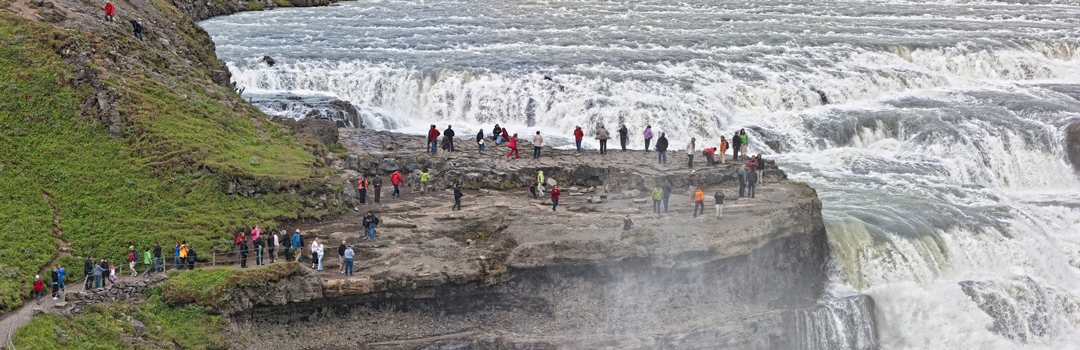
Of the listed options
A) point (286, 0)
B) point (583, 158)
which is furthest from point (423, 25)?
point (583, 158)

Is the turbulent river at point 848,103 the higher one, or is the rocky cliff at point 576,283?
the turbulent river at point 848,103

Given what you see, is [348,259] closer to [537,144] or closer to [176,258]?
[176,258]

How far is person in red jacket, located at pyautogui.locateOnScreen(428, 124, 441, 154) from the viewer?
1535 inches

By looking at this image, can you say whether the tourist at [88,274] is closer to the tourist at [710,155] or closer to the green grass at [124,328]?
the green grass at [124,328]

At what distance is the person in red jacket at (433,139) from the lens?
3900cm

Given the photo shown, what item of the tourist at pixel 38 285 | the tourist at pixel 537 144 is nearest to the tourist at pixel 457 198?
the tourist at pixel 537 144

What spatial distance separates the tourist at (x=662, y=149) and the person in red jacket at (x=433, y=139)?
887 centimetres

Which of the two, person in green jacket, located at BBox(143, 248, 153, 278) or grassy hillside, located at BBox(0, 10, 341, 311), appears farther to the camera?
grassy hillside, located at BBox(0, 10, 341, 311)

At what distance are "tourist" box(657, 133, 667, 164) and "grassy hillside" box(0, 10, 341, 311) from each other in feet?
42.0

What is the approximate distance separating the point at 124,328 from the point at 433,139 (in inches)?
647

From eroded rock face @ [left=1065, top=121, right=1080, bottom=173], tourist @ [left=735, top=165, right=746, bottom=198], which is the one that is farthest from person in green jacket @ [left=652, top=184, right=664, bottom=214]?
eroded rock face @ [left=1065, top=121, right=1080, bottom=173]

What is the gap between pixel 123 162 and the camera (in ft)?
109

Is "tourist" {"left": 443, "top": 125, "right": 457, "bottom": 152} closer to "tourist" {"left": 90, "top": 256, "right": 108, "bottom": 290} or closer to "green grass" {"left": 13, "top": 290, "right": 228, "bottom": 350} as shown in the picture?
"green grass" {"left": 13, "top": 290, "right": 228, "bottom": 350}

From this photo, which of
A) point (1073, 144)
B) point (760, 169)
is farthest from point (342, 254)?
point (1073, 144)
